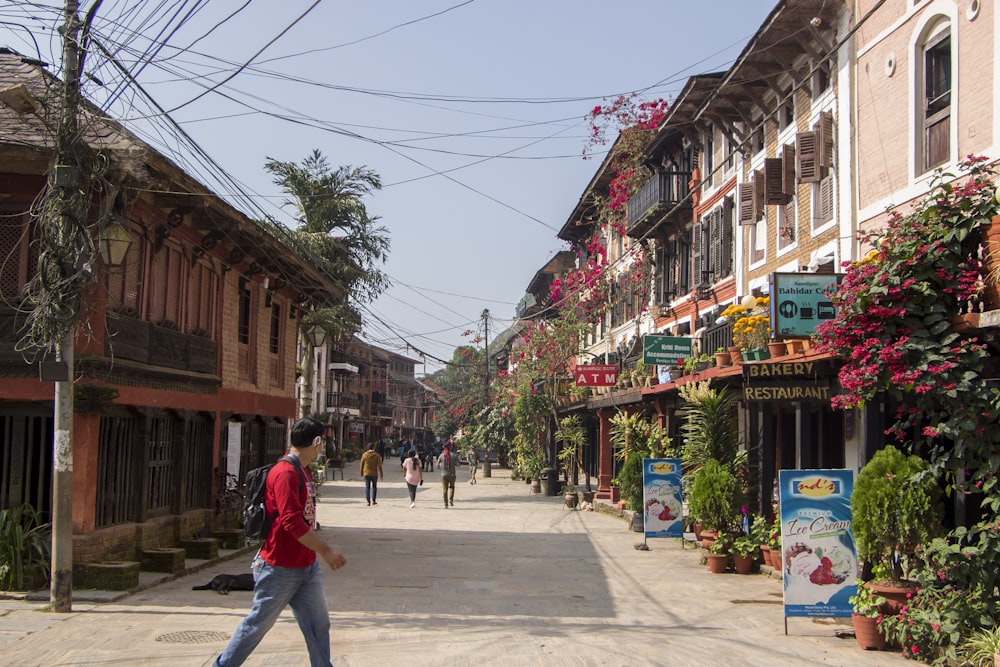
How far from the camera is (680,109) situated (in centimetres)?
2580

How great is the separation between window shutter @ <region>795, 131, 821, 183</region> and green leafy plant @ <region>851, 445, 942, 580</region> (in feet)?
31.2

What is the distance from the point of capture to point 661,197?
2866cm

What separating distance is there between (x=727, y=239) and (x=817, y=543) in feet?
49.7

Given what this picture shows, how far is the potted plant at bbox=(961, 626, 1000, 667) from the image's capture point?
7.25 metres

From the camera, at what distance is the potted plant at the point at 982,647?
23.8 ft

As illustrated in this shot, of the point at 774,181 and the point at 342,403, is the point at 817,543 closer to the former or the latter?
the point at 774,181

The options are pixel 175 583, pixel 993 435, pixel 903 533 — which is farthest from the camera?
pixel 175 583

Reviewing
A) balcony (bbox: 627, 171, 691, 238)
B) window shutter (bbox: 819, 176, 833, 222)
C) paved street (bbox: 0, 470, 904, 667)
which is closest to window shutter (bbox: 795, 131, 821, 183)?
window shutter (bbox: 819, 176, 833, 222)

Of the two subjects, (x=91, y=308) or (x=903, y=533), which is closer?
(x=903, y=533)

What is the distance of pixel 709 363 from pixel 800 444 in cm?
431

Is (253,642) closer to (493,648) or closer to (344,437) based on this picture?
(493,648)

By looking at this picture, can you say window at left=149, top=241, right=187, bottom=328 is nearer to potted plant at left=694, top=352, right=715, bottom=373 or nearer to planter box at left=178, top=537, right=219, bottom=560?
planter box at left=178, top=537, right=219, bottom=560

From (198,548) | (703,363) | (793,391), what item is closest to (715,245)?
(703,363)

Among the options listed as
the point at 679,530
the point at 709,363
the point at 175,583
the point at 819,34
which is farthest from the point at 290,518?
the point at 819,34
